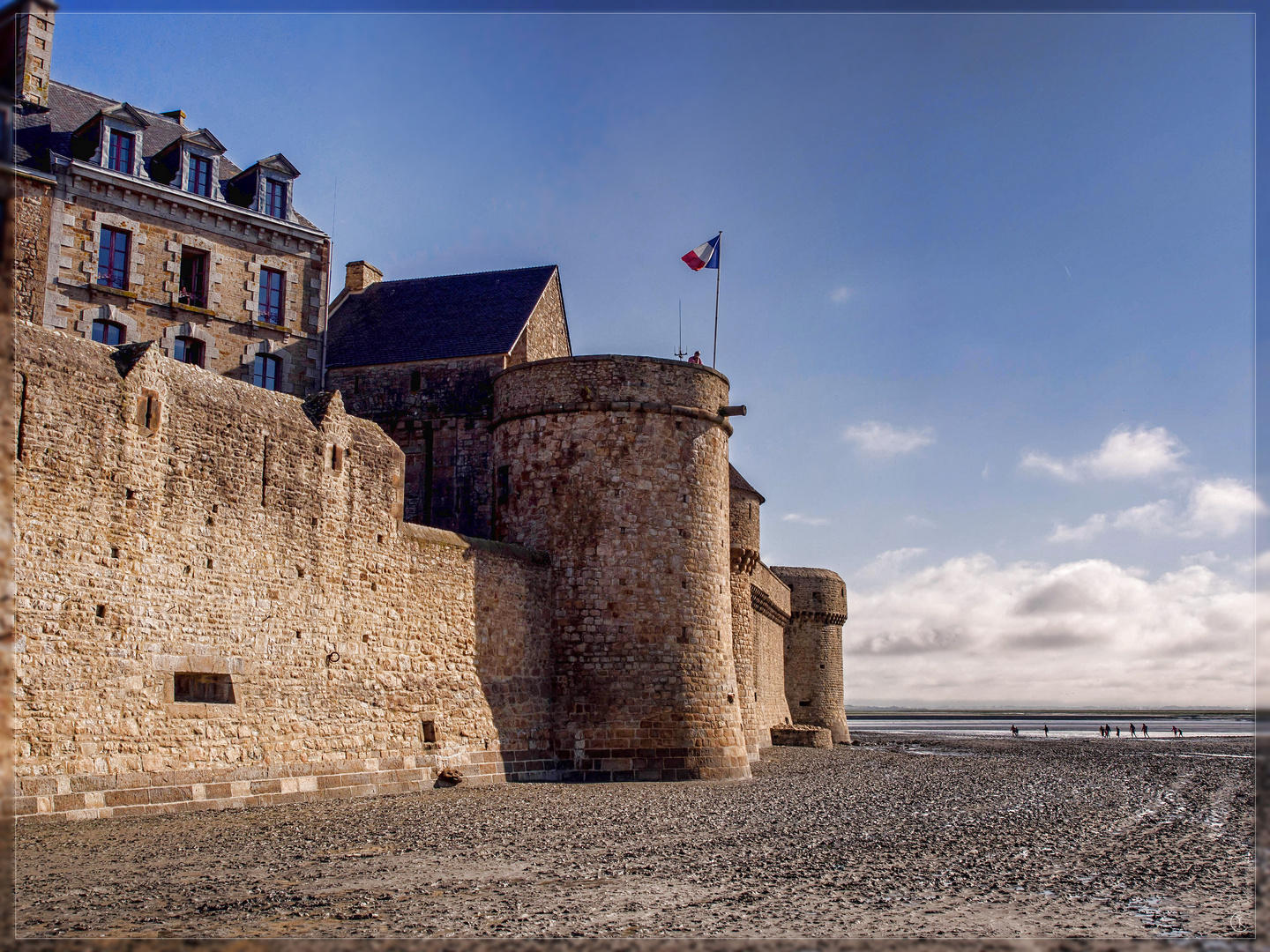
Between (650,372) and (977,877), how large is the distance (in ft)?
42.1

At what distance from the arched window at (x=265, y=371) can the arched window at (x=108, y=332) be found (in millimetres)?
2749

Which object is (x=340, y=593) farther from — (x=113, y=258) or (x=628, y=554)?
(x=113, y=258)

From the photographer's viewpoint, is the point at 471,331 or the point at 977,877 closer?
the point at 977,877

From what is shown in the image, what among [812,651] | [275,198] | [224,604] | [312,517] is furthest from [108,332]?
[812,651]

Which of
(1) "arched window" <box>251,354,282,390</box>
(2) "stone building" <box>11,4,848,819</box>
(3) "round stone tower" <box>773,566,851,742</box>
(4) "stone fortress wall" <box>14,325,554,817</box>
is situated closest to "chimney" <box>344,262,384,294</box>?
(2) "stone building" <box>11,4,848,819</box>

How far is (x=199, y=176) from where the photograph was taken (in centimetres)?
2219

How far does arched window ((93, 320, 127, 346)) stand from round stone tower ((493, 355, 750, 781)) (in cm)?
726

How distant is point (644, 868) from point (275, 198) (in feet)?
59.6

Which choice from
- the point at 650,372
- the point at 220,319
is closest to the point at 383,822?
the point at 650,372

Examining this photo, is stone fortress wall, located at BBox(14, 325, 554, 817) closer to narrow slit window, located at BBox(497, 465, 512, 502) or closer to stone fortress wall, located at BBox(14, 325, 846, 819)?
stone fortress wall, located at BBox(14, 325, 846, 819)

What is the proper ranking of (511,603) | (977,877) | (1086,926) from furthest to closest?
(511,603) < (977,877) < (1086,926)

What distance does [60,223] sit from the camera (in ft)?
66.2

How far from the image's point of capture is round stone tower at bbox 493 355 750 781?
1983cm

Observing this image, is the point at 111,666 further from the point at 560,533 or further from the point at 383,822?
the point at 560,533
